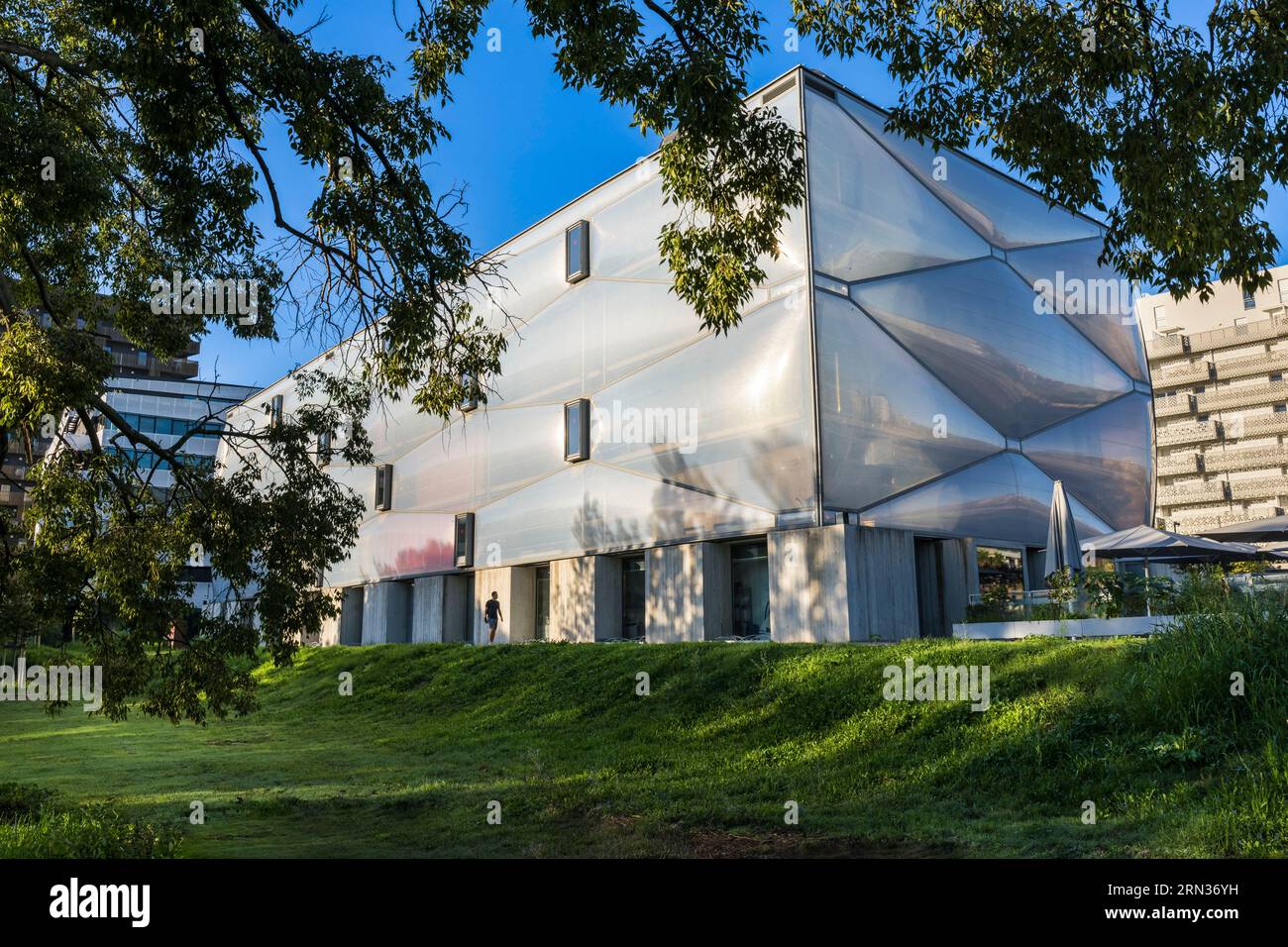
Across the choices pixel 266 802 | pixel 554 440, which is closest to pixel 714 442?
pixel 554 440

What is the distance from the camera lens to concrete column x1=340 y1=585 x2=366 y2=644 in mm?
39969

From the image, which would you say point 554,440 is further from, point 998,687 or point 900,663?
point 998,687

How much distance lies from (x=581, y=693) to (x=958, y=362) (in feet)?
43.4

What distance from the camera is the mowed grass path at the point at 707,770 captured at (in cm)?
823

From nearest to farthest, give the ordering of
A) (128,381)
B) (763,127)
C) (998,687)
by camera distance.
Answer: (763,127) < (998,687) < (128,381)

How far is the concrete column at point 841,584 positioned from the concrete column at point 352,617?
23778 millimetres

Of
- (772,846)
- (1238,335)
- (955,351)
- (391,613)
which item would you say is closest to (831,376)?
(955,351)

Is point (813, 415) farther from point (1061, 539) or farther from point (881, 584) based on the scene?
point (1061, 539)

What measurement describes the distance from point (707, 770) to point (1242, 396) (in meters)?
64.6

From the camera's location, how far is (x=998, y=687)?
11594mm

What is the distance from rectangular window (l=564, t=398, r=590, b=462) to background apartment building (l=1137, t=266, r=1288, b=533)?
47.8m

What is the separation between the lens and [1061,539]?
60.0 feet

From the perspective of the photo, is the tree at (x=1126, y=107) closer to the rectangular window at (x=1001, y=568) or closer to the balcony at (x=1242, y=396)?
the rectangular window at (x=1001, y=568)

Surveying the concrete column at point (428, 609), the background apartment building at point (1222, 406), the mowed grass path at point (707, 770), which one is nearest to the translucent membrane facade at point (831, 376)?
the concrete column at point (428, 609)
